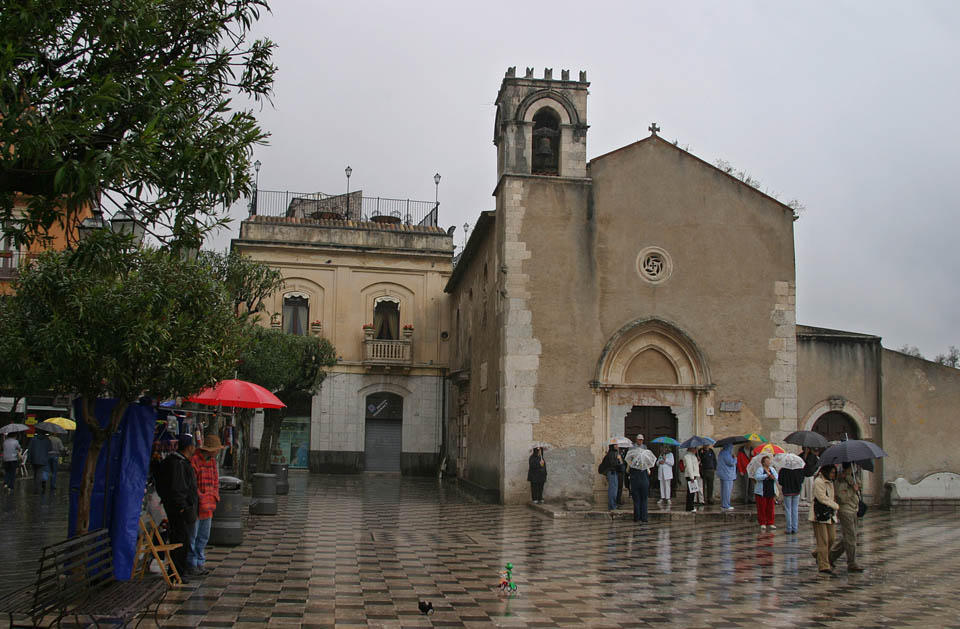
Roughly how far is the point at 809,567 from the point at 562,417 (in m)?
8.53

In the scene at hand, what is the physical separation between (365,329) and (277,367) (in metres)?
10.2

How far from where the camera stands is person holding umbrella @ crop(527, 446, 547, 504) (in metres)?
18.9

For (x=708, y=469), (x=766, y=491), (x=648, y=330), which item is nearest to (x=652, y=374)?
(x=648, y=330)

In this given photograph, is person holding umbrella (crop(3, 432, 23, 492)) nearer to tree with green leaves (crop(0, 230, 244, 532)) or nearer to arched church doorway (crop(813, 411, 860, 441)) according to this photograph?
tree with green leaves (crop(0, 230, 244, 532))

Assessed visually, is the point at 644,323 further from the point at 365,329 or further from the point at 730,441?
the point at 365,329

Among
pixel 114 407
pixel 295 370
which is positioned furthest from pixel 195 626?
pixel 295 370

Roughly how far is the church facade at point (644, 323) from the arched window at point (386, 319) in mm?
13035

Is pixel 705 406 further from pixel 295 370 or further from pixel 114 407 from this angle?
pixel 114 407

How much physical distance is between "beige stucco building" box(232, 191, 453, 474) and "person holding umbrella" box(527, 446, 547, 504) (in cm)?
1492

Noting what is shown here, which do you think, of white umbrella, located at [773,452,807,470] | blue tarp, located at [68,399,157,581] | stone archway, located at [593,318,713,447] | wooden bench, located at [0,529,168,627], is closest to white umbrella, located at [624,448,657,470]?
white umbrella, located at [773,452,807,470]

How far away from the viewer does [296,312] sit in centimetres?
3375

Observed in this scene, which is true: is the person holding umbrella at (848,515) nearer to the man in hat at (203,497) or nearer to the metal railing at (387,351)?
the man in hat at (203,497)

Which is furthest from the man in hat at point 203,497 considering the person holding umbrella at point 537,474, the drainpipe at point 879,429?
the drainpipe at point 879,429

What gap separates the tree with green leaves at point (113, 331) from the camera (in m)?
8.11
